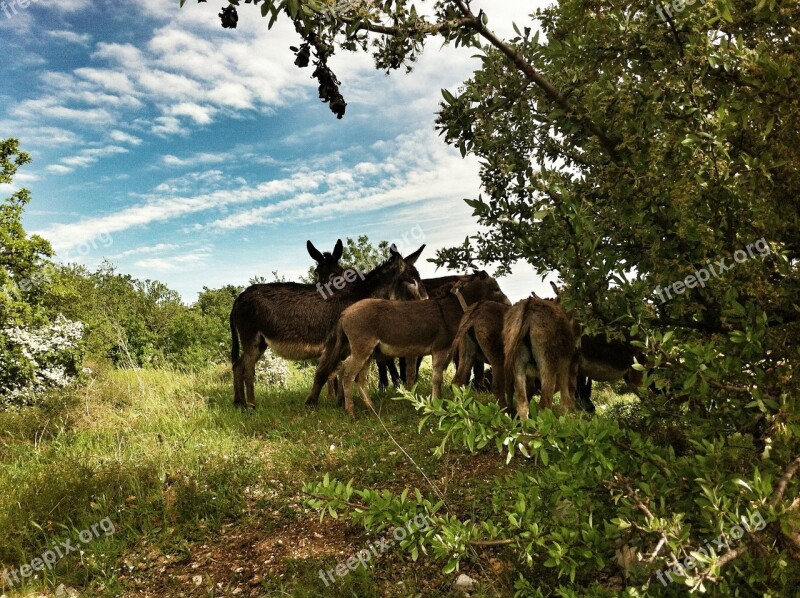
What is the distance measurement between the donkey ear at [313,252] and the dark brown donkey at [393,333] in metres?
2.24

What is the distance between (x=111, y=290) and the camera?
18.2m

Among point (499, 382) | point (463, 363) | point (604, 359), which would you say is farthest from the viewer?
point (463, 363)

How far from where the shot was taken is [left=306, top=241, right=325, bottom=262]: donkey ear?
1028 cm

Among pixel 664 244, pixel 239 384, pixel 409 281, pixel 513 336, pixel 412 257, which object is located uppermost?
pixel 412 257

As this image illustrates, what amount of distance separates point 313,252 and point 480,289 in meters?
3.33

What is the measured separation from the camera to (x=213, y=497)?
203 inches

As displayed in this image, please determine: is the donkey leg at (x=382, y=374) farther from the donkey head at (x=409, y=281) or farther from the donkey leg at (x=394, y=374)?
the donkey head at (x=409, y=281)

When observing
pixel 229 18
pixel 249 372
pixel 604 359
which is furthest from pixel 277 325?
pixel 229 18

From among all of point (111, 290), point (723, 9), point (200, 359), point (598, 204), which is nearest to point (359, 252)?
point (200, 359)

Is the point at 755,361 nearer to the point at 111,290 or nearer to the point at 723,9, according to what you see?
the point at 723,9

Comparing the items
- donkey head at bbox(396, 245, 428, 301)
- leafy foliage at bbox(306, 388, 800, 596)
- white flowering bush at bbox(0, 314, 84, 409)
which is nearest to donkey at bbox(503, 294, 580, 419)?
leafy foliage at bbox(306, 388, 800, 596)

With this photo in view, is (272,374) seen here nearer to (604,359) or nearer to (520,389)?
(520,389)

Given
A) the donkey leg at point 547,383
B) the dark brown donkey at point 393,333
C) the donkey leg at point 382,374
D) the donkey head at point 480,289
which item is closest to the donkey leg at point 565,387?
the donkey leg at point 547,383

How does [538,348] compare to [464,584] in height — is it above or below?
above
